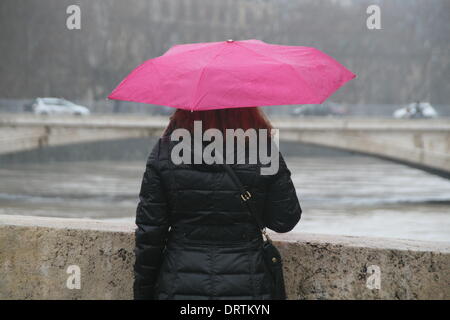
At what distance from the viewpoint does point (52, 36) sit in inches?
1486

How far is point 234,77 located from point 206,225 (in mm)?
413

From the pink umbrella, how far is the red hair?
0.22ft

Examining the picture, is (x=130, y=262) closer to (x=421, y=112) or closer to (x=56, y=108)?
(x=421, y=112)

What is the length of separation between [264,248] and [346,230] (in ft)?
41.0

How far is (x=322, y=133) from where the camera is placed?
20922 mm

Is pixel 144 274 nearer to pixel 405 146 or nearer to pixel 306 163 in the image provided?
pixel 405 146

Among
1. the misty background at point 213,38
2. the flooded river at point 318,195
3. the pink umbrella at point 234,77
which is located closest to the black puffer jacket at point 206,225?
the pink umbrella at point 234,77

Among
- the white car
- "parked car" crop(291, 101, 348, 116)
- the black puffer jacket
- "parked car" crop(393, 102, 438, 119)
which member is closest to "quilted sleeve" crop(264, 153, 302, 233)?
the black puffer jacket

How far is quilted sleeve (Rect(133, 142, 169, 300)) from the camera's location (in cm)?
190

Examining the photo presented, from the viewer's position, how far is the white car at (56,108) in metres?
27.6

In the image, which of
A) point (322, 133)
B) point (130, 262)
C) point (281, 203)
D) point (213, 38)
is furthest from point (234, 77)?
point (213, 38)

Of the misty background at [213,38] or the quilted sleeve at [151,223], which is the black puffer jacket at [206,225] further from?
the misty background at [213,38]

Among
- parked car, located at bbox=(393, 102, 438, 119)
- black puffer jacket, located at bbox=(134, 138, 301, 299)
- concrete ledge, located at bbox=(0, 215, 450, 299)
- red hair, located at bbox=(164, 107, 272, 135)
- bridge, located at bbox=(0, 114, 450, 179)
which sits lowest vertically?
parked car, located at bbox=(393, 102, 438, 119)

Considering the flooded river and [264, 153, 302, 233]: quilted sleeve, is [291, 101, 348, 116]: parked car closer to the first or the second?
the flooded river
